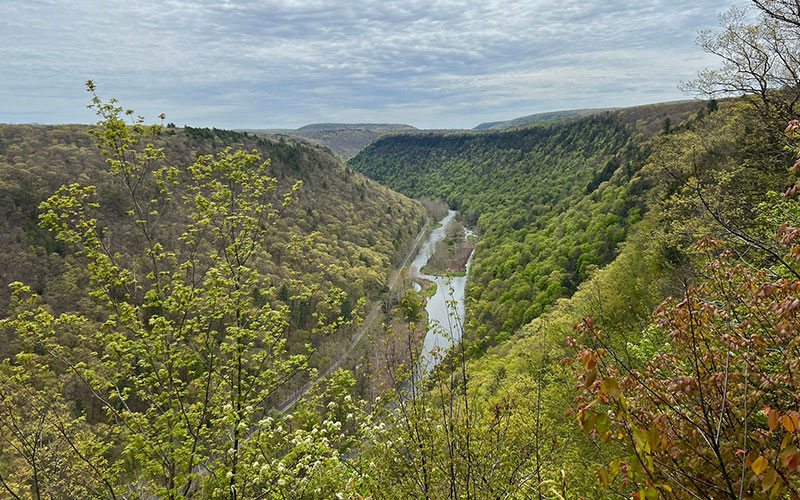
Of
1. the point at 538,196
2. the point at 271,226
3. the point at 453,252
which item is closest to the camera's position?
the point at 271,226

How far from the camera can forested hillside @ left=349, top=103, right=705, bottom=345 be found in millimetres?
41250

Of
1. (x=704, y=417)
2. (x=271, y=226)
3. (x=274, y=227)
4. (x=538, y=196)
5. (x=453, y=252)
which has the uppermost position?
(x=271, y=226)

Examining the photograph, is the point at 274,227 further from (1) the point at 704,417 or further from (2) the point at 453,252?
(2) the point at 453,252

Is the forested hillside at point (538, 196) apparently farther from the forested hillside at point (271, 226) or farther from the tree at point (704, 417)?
the forested hillside at point (271, 226)

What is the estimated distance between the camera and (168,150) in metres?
67.7

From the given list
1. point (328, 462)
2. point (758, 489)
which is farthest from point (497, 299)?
point (758, 489)

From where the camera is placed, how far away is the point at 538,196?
272ft

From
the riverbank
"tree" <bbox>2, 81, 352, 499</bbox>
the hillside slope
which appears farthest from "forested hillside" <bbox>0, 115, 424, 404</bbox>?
the riverbank

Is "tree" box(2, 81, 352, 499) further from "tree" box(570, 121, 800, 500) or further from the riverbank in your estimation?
the riverbank

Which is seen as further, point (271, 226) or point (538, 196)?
point (538, 196)

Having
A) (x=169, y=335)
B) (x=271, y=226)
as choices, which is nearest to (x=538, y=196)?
(x=271, y=226)

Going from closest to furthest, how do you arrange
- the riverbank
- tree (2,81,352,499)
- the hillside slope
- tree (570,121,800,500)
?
tree (570,121,800,500) < tree (2,81,352,499) < the hillside slope < the riverbank

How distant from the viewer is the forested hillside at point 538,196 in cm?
4125

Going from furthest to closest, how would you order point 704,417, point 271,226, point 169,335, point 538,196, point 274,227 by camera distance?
point 538,196 < point 274,227 < point 271,226 < point 169,335 < point 704,417
